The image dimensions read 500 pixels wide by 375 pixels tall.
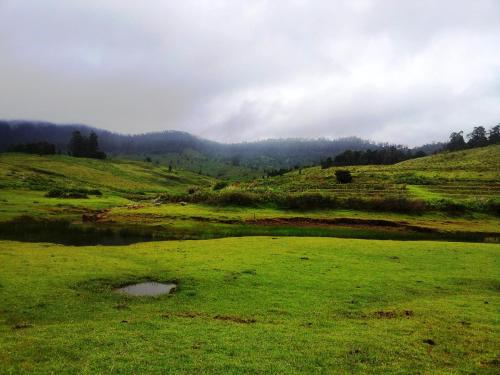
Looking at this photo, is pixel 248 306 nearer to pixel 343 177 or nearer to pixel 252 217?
pixel 252 217

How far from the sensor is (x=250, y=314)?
21266mm

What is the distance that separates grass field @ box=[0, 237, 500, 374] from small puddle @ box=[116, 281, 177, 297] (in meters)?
0.81

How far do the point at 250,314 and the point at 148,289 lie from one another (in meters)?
8.51

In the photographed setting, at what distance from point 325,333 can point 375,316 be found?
14.3ft

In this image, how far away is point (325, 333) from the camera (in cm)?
1828

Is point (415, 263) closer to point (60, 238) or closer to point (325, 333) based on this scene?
point (325, 333)

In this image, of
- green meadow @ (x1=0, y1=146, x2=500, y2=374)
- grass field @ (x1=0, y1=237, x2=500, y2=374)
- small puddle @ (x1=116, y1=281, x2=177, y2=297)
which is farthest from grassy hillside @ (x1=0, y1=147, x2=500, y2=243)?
small puddle @ (x1=116, y1=281, x2=177, y2=297)

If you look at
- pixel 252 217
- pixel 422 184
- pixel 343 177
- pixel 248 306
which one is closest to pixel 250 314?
pixel 248 306

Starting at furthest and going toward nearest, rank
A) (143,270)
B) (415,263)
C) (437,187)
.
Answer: (437,187)
(415,263)
(143,270)

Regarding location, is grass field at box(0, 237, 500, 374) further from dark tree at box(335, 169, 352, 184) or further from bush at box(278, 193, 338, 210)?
dark tree at box(335, 169, 352, 184)

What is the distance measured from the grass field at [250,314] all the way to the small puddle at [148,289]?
2.66ft

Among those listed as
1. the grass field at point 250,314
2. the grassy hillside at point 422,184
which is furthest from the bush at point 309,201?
the grass field at point 250,314

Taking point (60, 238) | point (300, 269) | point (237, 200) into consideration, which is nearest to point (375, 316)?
point (300, 269)

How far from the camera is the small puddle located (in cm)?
2525
